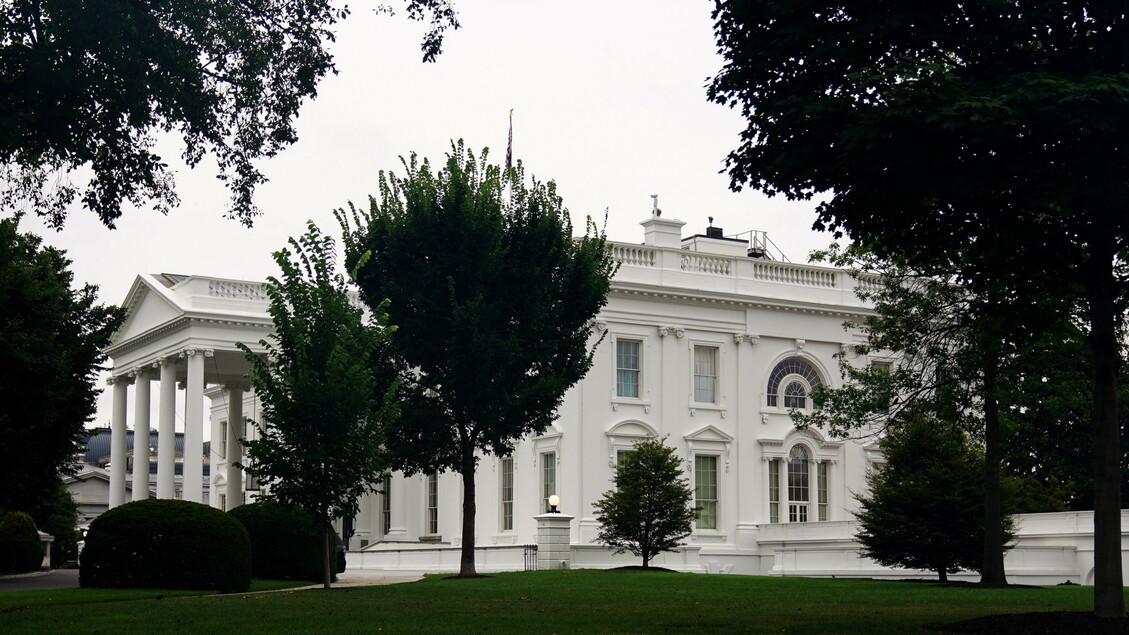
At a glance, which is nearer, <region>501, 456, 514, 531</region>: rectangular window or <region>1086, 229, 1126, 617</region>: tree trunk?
<region>1086, 229, 1126, 617</region>: tree trunk

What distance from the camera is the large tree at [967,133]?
1472 cm

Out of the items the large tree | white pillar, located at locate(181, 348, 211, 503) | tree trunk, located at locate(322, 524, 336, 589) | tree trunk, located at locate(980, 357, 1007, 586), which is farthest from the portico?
the large tree

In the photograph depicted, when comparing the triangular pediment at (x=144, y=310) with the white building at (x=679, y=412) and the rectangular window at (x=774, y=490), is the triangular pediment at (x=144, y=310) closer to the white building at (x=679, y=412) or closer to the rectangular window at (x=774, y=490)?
the white building at (x=679, y=412)

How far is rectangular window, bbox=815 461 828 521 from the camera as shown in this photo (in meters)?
49.9

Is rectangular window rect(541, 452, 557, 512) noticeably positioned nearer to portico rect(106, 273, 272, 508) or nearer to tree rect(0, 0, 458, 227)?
portico rect(106, 273, 272, 508)

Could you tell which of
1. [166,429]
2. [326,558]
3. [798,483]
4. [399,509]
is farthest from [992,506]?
[166,429]

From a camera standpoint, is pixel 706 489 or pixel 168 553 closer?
pixel 168 553

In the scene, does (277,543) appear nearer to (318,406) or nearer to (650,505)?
(318,406)

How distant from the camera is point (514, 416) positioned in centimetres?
3091

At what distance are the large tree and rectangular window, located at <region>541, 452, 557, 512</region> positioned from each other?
29002 millimetres

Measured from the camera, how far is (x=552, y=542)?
Result: 127ft

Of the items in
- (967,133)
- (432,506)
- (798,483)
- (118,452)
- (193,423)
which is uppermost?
(967,133)

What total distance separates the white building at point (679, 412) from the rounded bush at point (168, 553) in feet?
55.9

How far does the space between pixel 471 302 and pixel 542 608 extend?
456 inches
